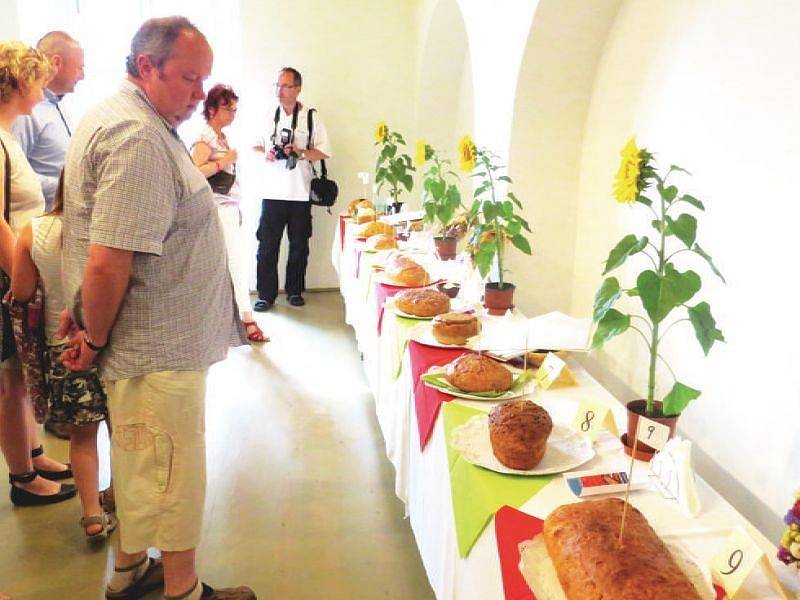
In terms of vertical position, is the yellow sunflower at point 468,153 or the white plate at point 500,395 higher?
the yellow sunflower at point 468,153

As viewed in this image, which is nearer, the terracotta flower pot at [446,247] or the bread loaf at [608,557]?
the bread loaf at [608,557]

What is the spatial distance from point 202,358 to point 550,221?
1.67 meters

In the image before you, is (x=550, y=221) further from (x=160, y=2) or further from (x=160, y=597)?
(x=160, y=2)

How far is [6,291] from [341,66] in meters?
3.10

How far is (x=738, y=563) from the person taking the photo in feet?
2.48

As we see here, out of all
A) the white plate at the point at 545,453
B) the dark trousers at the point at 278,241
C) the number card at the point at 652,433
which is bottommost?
the dark trousers at the point at 278,241

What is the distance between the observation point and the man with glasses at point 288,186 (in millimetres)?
4023

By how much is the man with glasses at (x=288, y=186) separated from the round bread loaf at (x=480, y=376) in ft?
9.90

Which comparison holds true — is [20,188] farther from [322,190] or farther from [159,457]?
[322,190]

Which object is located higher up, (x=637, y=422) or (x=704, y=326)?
(x=704, y=326)

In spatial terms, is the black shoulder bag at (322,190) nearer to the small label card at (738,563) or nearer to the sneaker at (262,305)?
the sneaker at (262,305)

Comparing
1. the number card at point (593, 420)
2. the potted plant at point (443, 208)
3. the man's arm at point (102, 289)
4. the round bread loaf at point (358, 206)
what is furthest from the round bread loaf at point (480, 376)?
the round bread loaf at point (358, 206)

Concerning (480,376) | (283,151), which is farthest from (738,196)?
(283,151)

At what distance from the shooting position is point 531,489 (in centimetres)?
97
